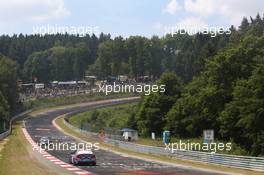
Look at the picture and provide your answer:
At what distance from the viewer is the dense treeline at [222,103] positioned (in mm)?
62594

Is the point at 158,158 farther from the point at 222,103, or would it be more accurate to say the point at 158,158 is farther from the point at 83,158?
the point at 222,103

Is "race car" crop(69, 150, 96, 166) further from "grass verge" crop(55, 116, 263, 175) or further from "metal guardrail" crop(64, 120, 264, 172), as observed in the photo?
"metal guardrail" crop(64, 120, 264, 172)

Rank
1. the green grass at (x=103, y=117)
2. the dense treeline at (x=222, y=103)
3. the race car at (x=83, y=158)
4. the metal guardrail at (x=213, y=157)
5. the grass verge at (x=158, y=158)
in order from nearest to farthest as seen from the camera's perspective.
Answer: the grass verge at (x=158, y=158) < the metal guardrail at (x=213, y=157) < the race car at (x=83, y=158) < the dense treeline at (x=222, y=103) < the green grass at (x=103, y=117)

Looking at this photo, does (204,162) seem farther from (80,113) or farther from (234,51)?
(80,113)

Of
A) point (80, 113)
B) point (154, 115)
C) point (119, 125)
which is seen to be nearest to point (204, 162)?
point (154, 115)

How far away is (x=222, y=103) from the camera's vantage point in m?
75.8

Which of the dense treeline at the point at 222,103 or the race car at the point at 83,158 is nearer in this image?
the race car at the point at 83,158

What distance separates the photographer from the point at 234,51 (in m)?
74.7

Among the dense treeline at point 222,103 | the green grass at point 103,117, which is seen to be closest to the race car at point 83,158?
the dense treeline at point 222,103

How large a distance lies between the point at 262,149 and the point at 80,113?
9262 cm

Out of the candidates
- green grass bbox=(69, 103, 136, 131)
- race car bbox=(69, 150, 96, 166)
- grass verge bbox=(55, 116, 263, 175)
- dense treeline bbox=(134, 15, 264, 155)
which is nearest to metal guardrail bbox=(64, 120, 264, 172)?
grass verge bbox=(55, 116, 263, 175)

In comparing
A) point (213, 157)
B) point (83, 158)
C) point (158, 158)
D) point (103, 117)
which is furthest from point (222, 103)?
point (103, 117)

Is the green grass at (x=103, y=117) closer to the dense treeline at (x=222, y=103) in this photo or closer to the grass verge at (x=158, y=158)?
the grass verge at (x=158, y=158)

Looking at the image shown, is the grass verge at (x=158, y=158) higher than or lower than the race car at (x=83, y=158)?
lower
